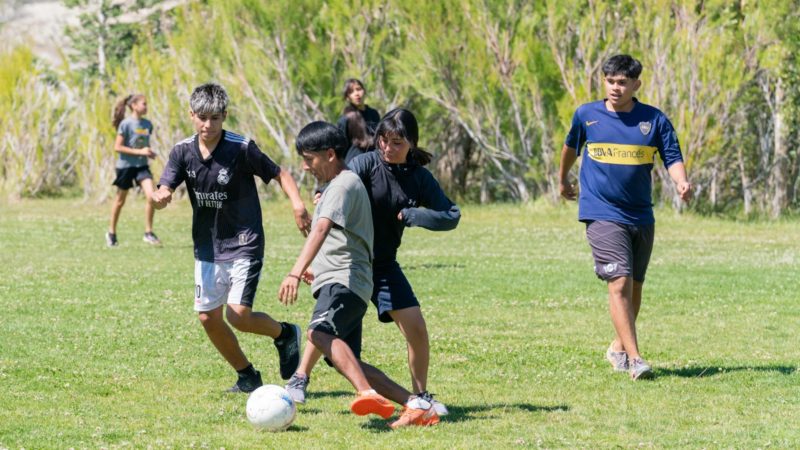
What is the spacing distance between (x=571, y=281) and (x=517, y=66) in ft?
35.9

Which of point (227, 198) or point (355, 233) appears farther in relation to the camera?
point (227, 198)

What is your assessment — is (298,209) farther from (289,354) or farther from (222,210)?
(289,354)

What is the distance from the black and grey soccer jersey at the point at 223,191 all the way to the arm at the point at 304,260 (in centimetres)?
100

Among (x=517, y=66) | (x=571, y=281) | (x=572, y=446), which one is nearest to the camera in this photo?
(x=572, y=446)

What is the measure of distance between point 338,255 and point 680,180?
107 inches

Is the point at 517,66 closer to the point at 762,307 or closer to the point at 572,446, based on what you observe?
the point at 762,307

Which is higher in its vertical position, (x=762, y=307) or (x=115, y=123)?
(x=115, y=123)

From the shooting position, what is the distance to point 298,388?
6832mm

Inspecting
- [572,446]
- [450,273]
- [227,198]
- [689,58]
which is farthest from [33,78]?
[572,446]

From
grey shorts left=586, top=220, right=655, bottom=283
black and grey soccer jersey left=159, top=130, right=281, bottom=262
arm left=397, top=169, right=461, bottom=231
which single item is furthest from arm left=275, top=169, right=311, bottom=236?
grey shorts left=586, top=220, right=655, bottom=283

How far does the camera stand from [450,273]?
14188mm

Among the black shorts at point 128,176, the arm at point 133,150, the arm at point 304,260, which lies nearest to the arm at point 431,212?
the arm at point 304,260

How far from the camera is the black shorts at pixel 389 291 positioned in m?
6.69

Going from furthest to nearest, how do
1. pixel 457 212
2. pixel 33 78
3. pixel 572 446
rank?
pixel 33 78 < pixel 457 212 < pixel 572 446
